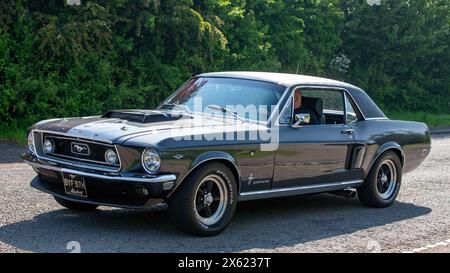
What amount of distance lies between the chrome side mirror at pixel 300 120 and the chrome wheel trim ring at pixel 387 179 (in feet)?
5.30

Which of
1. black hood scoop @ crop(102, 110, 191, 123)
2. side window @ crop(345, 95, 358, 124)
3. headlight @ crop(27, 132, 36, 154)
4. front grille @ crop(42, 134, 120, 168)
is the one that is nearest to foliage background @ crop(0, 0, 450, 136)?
headlight @ crop(27, 132, 36, 154)

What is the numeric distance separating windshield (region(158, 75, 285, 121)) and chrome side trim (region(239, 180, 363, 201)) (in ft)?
2.60

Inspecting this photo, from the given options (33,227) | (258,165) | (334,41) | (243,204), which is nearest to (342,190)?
(243,204)

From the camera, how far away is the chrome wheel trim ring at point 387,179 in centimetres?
916

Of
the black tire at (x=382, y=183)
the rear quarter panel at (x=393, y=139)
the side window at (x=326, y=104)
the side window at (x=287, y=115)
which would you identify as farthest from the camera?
the black tire at (x=382, y=183)

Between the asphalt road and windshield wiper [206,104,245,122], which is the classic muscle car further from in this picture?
the asphalt road

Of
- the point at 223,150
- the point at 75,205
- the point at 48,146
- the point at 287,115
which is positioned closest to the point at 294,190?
the point at 287,115

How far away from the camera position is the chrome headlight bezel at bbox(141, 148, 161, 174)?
21.0 feet

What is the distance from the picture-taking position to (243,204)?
880 cm

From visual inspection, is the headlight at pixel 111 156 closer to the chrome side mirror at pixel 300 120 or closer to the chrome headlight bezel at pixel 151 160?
the chrome headlight bezel at pixel 151 160

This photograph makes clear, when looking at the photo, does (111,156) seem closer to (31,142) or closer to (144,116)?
(144,116)

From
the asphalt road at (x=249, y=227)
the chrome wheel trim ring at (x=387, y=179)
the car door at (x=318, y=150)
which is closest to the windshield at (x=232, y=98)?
the car door at (x=318, y=150)

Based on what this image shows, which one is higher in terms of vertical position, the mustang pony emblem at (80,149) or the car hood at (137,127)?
the car hood at (137,127)
